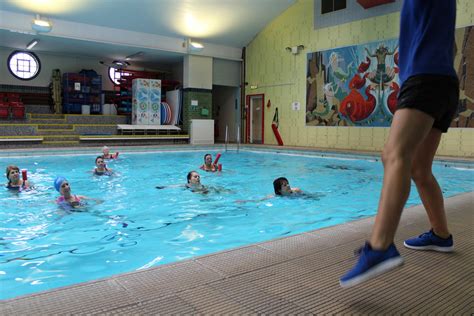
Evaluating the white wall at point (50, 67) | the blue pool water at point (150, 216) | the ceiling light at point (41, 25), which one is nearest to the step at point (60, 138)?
the ceiling light at point (41, 25)

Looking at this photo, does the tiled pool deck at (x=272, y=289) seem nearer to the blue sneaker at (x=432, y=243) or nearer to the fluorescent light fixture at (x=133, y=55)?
the blue sneaker at (x=432, y=243)

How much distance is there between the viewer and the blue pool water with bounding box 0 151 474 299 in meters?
3.46

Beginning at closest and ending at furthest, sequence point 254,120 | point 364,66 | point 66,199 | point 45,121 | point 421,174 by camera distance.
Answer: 1. point 421,174
2. point 66,199
3. point 364,66
4. point 45,121
5. point 254,120

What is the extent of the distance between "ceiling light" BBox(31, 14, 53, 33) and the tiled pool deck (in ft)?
46.3

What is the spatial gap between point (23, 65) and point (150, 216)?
1724 centimetres

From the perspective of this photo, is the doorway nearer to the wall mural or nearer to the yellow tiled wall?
the yellow tiled wall

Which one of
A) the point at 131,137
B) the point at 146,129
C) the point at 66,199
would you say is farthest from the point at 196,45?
the point at 66,199

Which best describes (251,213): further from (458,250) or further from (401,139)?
(401,139)

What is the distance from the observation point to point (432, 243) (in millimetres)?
2484

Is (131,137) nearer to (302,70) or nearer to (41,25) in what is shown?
(41,25)

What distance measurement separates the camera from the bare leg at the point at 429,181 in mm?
2131

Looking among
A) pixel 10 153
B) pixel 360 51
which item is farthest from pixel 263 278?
pixel 360 51

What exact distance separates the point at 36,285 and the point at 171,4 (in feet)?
44.6

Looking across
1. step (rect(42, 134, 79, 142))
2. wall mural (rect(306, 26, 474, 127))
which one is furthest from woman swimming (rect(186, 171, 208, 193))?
step (rect(42, 134, 79, 142))
